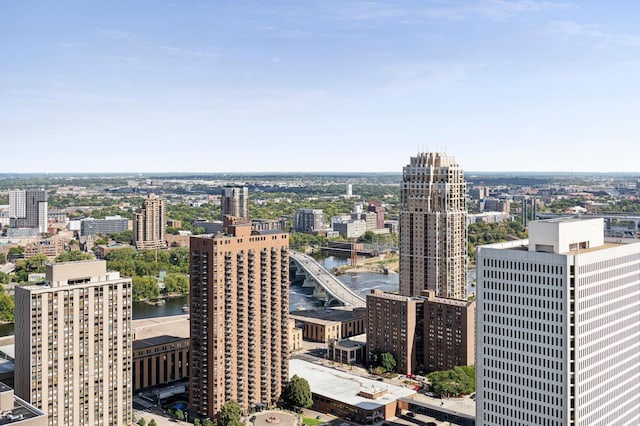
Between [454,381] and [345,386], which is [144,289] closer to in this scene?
[345,386]

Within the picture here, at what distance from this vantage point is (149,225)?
171 m

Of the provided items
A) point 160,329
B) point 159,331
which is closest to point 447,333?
point 159,331

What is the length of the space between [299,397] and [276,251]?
1241 cm

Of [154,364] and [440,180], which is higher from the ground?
[440,180]

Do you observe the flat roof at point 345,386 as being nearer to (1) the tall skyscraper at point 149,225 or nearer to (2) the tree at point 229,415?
(2) the tree at point 229,415

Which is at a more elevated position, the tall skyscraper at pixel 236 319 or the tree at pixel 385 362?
the tall skyscraper at pixel 236 319

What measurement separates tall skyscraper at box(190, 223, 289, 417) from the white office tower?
77.1 feet

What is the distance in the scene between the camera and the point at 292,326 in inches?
3364

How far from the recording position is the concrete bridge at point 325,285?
111750 mm

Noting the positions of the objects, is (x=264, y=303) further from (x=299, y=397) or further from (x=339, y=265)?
(x=339, y=265)

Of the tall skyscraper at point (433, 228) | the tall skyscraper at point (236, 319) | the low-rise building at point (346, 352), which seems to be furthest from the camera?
the tall skyscraper at point (433, 228)

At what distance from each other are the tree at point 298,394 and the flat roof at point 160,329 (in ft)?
48.2

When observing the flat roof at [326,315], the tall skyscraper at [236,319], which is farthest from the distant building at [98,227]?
the tall skyscraper at [236,319]

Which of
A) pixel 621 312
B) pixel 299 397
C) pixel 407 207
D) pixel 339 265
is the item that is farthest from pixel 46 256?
pixel 621 312
